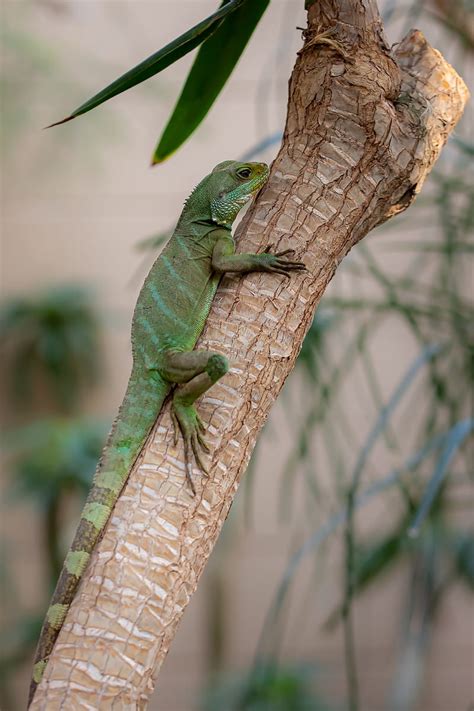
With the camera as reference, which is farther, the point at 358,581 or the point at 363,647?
the point at 363,647

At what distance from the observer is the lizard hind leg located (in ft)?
4.69

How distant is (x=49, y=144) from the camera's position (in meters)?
5.83

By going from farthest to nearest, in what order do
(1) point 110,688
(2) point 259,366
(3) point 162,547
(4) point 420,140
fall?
(4) point 420,140 → (2) point 259,366 → (3) point 162,547 → (1) point 110,688

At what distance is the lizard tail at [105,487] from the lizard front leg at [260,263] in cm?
30

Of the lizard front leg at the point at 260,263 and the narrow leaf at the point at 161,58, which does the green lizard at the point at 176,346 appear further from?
the narrow leaf at the point at 161,58

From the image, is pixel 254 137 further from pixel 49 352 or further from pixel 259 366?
pixel 259 366

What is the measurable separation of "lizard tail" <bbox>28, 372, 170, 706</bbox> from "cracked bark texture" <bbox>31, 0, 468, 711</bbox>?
0.50 ft

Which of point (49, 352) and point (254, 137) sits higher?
point (254, 137)

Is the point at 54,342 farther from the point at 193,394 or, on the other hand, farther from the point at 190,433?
the point at 190,433

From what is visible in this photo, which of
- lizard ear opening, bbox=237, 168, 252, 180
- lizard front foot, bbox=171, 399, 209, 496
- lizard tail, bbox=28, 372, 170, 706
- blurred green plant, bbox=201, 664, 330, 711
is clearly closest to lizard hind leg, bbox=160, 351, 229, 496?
lizard front foot, bbox=171, 399, 209, 496

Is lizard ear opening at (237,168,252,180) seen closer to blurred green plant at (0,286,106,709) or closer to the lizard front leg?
the lizard front leg

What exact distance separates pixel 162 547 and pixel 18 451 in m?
4.11

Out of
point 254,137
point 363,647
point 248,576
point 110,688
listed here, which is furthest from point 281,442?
point 110,688

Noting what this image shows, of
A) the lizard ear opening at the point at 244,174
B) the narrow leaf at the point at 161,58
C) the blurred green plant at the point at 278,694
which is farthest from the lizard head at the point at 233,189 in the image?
the blurred green plant at the point at 278,694
